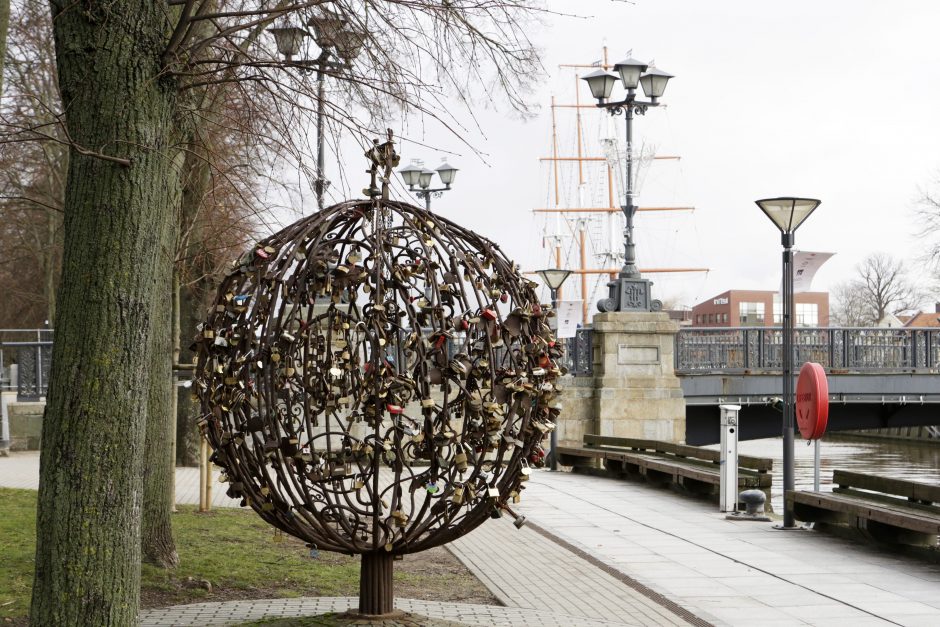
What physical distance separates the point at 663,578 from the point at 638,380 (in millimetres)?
15693

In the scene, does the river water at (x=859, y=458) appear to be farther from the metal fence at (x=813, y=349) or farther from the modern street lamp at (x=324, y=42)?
the modern street lamp at (x=324, y=42)

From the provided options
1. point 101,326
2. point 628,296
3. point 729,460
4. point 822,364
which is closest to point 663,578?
point 729,460

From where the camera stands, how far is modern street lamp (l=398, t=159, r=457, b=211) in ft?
77.0

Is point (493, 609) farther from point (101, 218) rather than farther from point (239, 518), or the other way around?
point (239, 518)

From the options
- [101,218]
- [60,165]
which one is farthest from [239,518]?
[60,165]

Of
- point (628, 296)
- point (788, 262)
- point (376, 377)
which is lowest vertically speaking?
point (376, 377)

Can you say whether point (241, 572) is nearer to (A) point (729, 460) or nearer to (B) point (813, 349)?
(A) point (729, 460)

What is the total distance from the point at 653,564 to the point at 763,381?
1832 cm

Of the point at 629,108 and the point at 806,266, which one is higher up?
the point at 629,108

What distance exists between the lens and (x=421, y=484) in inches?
241

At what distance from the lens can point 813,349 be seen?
95.6 ft

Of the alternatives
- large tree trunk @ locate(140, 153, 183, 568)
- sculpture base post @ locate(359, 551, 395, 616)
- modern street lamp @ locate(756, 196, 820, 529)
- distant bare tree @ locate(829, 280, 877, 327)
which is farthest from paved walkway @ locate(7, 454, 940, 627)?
distant bare tree @ locate(829, 280, 877, 327)

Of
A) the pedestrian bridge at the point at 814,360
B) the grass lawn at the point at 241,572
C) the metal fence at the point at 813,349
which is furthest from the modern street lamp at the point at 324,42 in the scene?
the metal fence at the point at 813,349

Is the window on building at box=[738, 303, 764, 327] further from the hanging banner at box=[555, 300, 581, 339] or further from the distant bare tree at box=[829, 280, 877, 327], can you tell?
the hanging banner at box=[555, 300, 581, 339]
